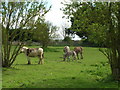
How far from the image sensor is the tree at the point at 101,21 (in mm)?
8227

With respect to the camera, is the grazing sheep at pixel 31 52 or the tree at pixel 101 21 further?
the grazing sheep at pixel 31 52

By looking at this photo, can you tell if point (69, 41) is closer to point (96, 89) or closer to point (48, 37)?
point (48, 37)

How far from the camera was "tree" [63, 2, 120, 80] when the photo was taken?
823cm

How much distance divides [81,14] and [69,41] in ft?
135

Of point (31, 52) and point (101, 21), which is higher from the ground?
point (101, 21)

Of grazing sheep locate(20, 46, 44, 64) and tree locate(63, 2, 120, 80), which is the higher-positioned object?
tree locate(63, 2, 120, 80)

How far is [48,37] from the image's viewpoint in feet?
111

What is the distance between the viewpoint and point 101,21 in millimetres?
8492

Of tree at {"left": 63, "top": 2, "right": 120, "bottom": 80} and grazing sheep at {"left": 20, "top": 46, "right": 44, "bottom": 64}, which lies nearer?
tree at {"left": 63, "top": 2, "right": 120, "bottom": 80}

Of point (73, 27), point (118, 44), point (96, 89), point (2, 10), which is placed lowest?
point (96, 89)

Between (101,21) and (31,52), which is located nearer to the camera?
(101,21)

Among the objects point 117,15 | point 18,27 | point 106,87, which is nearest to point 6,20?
point 18,27

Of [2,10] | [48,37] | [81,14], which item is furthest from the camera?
[48,37]

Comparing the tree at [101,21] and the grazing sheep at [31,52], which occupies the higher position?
the tree at [101,21]
